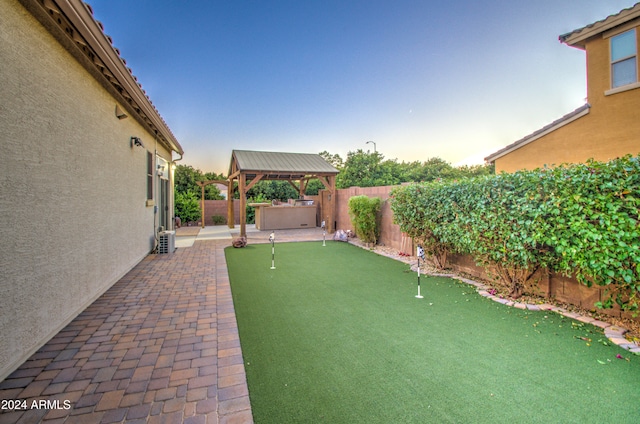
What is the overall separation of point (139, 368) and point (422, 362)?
8.50 feet

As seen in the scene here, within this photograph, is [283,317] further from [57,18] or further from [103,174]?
[57,18]

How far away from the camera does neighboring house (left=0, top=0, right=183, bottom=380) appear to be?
2.46m

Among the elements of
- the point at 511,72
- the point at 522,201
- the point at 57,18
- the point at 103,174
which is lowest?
the point at 522,201

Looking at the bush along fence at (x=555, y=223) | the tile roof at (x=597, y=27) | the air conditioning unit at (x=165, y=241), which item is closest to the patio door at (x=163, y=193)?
the air conditioning unit at (x=165, y=241)

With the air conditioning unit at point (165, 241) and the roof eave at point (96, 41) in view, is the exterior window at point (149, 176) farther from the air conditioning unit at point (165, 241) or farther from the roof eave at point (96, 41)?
the roof eave at point (96, 41)

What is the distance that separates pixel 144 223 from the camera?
24.2 ft

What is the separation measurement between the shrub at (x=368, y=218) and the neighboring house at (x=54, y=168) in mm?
6656

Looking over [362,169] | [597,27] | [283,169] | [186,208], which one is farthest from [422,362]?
[362,169]

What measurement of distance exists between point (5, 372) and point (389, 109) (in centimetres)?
1420

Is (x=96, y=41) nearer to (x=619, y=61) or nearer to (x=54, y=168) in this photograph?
(x=54, y=168)

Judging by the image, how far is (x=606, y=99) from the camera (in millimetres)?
7570

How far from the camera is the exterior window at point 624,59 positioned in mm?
6980

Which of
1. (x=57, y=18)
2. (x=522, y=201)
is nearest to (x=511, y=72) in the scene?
(x=522, y=201)

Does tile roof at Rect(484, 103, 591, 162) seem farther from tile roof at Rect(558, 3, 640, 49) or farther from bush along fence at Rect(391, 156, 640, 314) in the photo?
bush along fence at Rect(391, 156, 640, 314)
